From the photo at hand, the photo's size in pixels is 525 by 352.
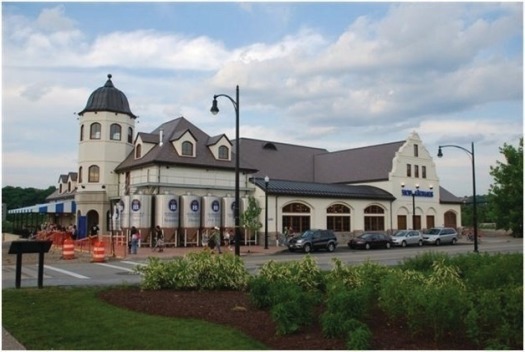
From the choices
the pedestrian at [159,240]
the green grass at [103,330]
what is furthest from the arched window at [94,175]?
the green grass at [103,330]

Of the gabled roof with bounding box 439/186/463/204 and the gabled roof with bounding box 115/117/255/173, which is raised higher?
the gabled roof with bounding box 115/117/255/173

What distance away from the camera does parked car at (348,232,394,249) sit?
38469 millimetres

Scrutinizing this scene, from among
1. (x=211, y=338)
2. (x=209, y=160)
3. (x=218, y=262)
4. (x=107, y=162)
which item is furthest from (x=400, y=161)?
(x=211, y=338)

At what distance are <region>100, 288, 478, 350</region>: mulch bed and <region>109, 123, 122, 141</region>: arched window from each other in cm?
3295

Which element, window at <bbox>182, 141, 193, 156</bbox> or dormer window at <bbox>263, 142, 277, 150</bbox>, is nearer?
window at <bbox>182, 141, 193, 156</bbox>

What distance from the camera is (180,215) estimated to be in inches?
1505

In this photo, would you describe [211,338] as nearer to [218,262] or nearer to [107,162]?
[218,262]

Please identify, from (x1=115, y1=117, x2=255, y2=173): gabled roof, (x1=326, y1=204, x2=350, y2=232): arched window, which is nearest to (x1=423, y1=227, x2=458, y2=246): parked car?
(x1=326, y1=204, x2=350, y2=232): arched window

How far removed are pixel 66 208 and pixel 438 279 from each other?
141 feet

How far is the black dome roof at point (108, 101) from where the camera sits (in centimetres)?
4338

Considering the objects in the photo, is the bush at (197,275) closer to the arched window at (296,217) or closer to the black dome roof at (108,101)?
the arched window at (296,217)

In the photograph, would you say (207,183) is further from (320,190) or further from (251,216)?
(320,190)

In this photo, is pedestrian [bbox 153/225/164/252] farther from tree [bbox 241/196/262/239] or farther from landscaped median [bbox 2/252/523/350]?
landscaped median [bbox 2/252/523/350]

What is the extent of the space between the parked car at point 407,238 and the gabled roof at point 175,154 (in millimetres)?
12992
